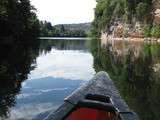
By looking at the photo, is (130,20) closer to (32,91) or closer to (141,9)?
(141,9)

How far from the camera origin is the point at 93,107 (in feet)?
25.2

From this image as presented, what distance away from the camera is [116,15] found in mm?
121438

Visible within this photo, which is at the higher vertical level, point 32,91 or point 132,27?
point 132,27

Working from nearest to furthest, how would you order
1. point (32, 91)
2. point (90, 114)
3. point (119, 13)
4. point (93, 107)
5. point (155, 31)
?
point (93, 107)
point (90, 114)
point (32, 91)
point (155, 31)
point (119, 13)

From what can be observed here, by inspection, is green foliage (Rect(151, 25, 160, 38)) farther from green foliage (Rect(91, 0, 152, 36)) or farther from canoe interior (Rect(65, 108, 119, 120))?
canoe interior (Rect(65, 108, 119, 120))

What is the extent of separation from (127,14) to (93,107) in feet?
326

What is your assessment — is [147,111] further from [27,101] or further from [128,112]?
[128,112]

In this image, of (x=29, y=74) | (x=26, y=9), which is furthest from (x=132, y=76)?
(x=26, y=9)

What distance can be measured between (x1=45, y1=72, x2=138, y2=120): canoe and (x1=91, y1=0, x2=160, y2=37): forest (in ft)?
257

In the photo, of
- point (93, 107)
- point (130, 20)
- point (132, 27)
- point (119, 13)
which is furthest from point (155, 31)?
point (93, 107)

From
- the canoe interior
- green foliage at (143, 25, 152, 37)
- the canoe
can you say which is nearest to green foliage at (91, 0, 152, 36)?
green foliage at (143, 25, 152, 37)

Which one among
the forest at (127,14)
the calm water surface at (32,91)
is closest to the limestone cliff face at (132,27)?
the forest at (127,14)

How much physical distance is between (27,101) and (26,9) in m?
56.9

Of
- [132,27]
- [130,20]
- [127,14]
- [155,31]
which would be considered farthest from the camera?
[130,20]
